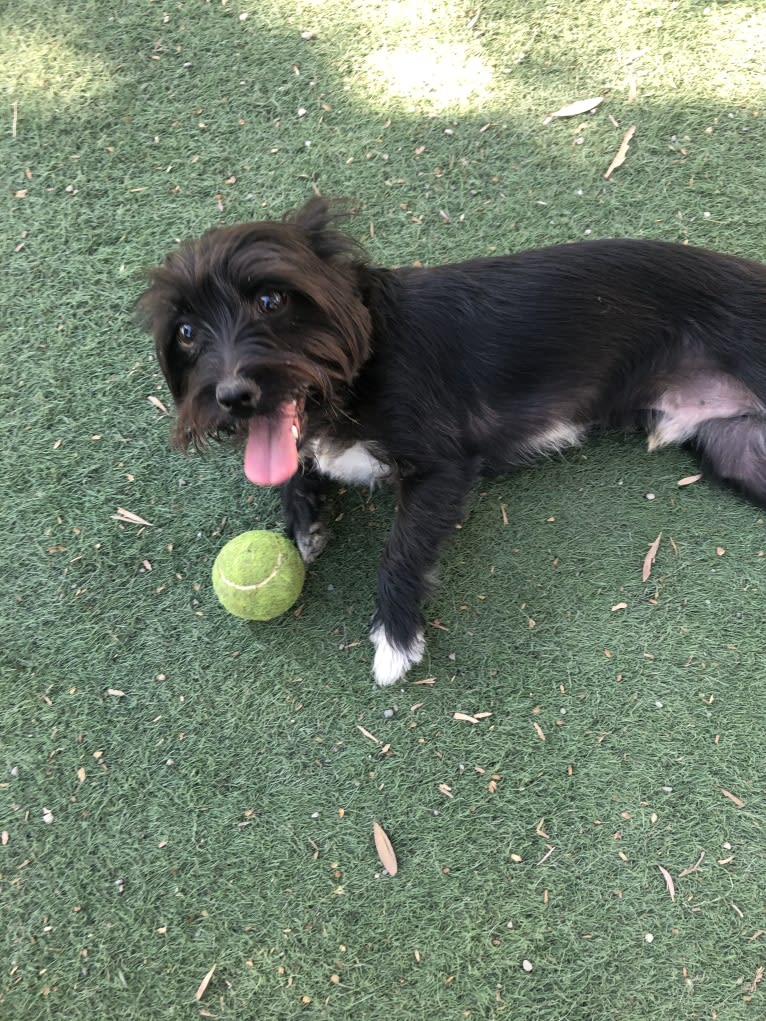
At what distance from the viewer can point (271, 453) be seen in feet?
8.13

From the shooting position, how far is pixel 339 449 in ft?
9.29

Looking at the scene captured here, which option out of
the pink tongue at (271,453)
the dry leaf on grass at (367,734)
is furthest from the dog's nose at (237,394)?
the dry leaf on grass at (367,734)

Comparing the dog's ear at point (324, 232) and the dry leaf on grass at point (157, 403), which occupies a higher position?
the dog's ear at point (324, 232)

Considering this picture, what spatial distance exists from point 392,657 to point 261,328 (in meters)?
1.38

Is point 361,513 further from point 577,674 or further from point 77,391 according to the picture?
point 77,391

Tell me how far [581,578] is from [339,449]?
116 centimetres

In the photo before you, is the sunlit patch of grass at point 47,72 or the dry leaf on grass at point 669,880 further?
the sunlit patch of grass at point 47,72

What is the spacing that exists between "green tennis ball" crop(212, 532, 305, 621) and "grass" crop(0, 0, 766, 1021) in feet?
0.92

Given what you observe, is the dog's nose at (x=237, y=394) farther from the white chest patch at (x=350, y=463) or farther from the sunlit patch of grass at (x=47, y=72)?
the sunlit patch of grass at (x=47, y=72)

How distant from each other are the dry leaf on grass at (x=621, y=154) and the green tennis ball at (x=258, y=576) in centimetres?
246

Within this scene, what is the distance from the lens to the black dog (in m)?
2.42

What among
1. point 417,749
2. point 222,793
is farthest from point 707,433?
point 222,793

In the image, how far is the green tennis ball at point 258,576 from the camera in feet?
8.79

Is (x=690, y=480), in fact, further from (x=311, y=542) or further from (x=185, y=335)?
(x=185, y=335)
